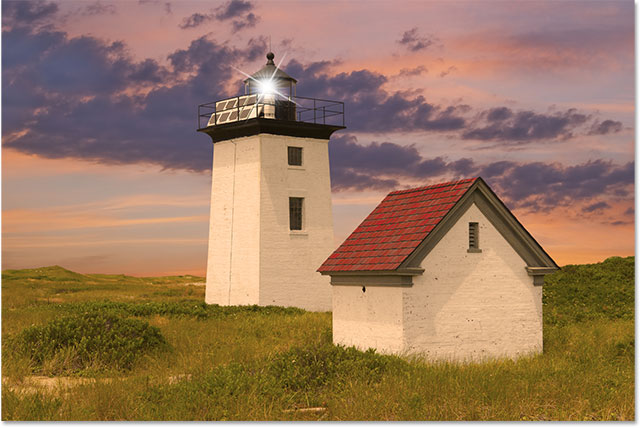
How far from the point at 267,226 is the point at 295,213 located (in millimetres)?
1763

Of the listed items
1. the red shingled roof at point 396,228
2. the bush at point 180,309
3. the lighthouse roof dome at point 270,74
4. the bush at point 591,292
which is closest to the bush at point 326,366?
the red shingled roof at point 396,228

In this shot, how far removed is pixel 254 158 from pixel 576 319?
14580 mm

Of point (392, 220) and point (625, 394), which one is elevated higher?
point (392, 220)

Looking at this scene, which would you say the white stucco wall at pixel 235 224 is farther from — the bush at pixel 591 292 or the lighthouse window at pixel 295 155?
the bush at pixel 591 292

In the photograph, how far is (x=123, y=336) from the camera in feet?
61.0

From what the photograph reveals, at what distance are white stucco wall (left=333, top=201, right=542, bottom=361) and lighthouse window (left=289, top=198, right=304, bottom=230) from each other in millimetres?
12426

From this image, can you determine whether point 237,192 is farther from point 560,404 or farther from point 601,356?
point 560,404

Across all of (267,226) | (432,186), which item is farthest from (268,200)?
(432,186)

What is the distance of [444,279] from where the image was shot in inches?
668

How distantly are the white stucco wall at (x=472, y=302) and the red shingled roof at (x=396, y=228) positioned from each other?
56 cm

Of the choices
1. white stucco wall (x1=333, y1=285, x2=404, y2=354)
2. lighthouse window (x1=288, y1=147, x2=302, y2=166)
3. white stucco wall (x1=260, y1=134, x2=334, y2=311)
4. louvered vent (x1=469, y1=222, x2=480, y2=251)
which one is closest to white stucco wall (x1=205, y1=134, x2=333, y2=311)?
white stucco wall (x1=260, y1=134, x2=334, y2=311)

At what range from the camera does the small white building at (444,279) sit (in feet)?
54.1

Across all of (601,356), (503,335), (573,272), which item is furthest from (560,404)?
(573,272)

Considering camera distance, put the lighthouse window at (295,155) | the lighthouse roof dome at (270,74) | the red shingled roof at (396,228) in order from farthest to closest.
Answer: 1. the lighthouse roof dome at (270,74)
2. the lighthouse window at (295,155)
3. the red shingled roof at (396,228)
